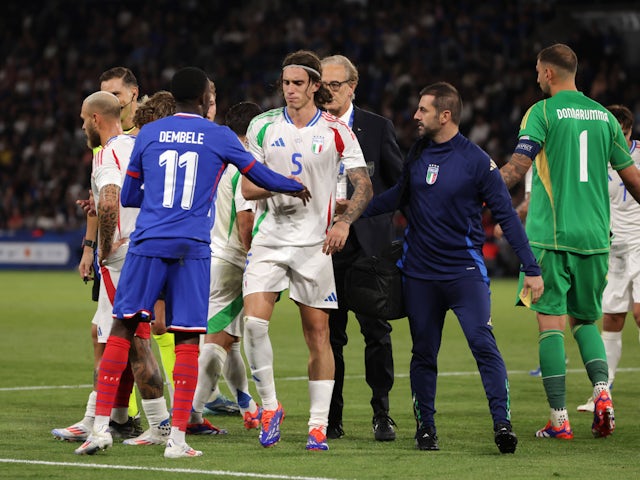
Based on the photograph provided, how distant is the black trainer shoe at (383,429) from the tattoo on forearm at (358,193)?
1435 millimetres

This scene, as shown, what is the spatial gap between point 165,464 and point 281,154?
6.96 feet

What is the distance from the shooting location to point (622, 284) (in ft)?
36.5

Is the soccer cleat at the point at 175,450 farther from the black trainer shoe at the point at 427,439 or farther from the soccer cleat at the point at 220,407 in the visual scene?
the soccer cleat at the point at 220,407

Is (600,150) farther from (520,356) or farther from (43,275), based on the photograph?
(43,275)

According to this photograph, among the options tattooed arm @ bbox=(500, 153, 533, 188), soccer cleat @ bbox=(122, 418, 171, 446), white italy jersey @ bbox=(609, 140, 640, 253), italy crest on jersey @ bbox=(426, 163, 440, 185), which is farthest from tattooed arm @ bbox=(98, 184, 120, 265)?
white italy jersey @ bbox=(609, 140, 640, 253)

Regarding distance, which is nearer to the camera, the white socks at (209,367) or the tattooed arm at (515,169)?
the tattooed arm at (515,169)

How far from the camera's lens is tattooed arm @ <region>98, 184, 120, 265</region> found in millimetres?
7730

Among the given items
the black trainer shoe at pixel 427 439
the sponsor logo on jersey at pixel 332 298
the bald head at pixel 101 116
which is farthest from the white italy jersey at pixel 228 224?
the black trainer shoe at pixel 427 439

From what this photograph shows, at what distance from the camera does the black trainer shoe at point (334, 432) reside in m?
8.46

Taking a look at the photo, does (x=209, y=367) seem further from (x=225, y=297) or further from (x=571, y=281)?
(x=571, y=281)

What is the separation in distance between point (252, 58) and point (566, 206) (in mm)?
27333

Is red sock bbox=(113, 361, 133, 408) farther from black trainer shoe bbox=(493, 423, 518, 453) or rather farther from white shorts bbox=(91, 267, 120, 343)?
black trainer shoe bbox=(493, 423, 518, 453)

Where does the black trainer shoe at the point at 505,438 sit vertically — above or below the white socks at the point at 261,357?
below

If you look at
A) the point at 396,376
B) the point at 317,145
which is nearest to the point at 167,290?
the point at 317,145
